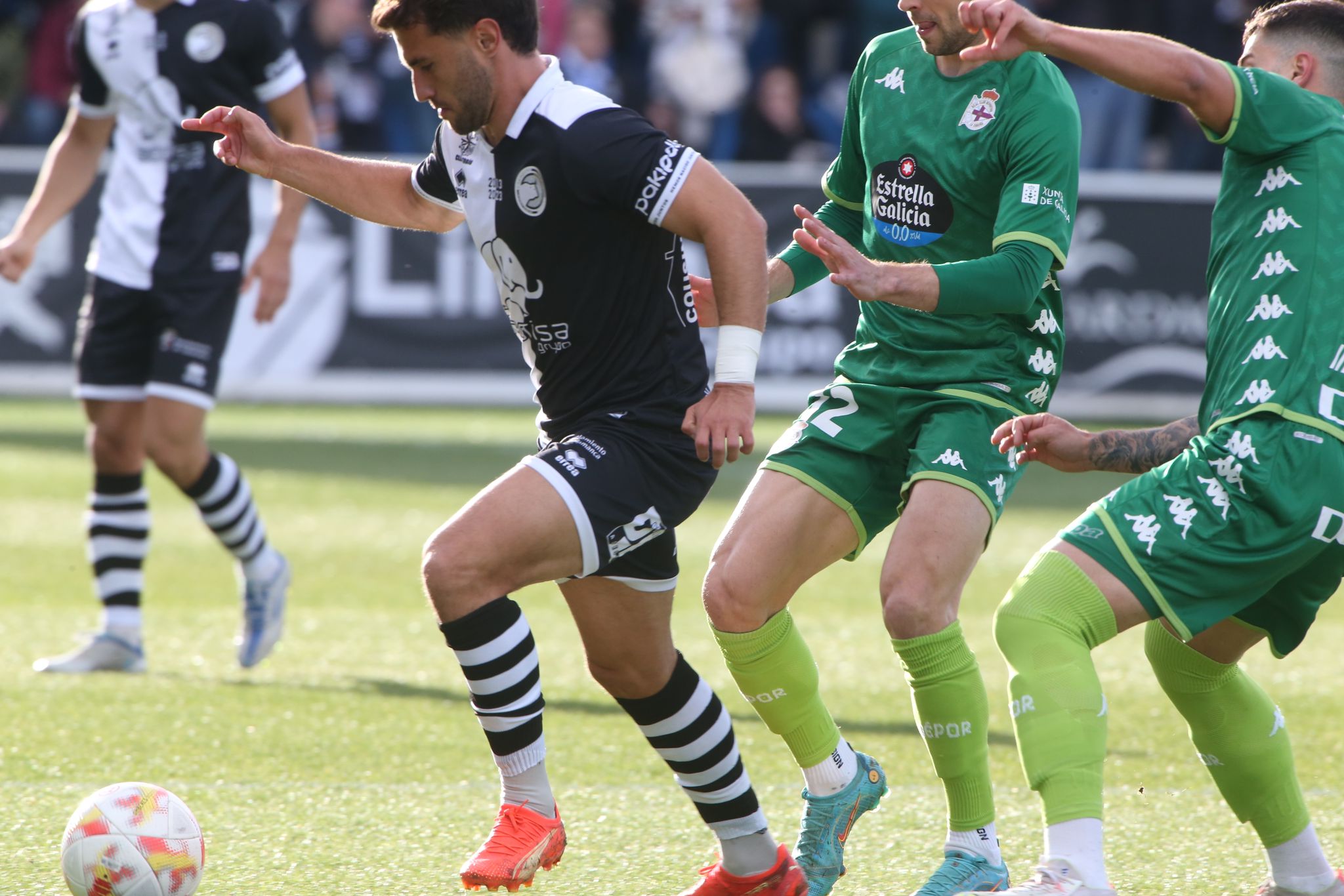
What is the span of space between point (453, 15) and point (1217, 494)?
182 centimetres

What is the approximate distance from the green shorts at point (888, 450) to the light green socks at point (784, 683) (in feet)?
1.09

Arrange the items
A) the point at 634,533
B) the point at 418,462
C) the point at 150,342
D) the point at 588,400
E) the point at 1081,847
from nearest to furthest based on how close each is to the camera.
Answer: the point at 1081,847 → the point at 634,533 → the point at 588,400 → the point at 150,342 → the point at 418,462

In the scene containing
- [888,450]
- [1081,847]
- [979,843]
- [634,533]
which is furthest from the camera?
[888,450]

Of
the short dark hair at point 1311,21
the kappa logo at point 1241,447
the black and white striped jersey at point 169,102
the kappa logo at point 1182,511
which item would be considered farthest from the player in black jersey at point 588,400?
the black and white striped jersey at point 169,102

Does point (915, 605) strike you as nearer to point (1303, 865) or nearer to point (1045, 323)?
point (1045, 323)

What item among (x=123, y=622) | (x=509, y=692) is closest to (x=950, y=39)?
(x=509, y=692)

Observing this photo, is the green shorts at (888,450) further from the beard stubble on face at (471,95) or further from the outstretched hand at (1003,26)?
the beard stubble on face at (471,95)

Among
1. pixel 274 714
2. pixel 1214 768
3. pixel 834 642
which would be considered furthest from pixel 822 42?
pixel 1214 768

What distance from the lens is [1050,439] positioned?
341 centimetres

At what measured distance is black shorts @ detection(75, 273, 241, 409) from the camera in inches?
235

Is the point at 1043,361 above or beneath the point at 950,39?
beneath

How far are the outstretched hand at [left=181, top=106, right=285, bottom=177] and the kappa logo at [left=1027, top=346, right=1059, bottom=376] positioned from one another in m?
1.86

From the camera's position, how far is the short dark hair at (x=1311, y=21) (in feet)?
11.6

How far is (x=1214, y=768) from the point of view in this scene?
3.82 m
